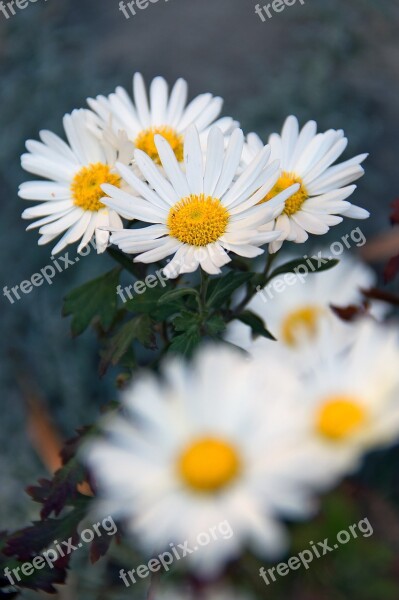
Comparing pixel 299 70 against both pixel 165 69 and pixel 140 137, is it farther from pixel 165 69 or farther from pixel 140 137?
pixel 140 137

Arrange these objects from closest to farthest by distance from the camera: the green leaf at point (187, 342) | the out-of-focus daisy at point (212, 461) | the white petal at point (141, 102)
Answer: the out-of-focus daisy at point (212, 461)
the green leaf at point (187, 342)
the white petal at point (141, 102)

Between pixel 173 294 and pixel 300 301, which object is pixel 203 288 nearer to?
pixel 173 294

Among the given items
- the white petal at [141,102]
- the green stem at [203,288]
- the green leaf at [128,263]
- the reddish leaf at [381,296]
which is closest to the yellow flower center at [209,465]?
the reddish leaf at [381,296]

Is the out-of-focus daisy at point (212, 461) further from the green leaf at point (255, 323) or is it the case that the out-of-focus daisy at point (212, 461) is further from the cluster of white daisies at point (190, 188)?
the green leaf at point (255, 323)

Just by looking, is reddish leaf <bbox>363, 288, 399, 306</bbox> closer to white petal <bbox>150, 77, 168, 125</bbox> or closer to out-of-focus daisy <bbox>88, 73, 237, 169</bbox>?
out-of-focus daisy <bbox>88, 73, 237, 169</bbox>

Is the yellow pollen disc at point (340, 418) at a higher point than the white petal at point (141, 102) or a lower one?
lower

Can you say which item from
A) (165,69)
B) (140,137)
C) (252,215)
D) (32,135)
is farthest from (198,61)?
(252,215)

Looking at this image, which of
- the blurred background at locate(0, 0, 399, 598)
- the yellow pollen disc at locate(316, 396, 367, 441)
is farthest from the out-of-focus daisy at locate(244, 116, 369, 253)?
the blurred background at locate(0, 0, 399, 598)
